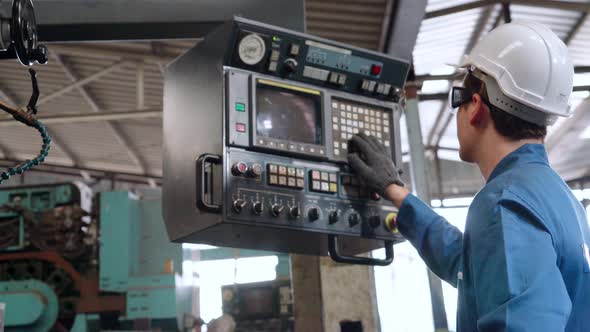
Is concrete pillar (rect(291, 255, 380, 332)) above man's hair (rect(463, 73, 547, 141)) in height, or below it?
below

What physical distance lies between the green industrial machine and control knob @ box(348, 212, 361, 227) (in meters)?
3.31

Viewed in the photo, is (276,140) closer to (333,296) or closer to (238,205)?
(238,205)

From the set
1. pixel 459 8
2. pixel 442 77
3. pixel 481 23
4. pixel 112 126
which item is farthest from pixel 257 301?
pixel 112 126

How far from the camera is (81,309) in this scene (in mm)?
5156

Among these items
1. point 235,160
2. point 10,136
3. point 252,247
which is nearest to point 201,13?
point 235,160

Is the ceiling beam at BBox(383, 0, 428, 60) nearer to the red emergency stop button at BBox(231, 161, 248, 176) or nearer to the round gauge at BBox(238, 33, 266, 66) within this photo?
the round gauge at BBox(238, 33, 266, 66)

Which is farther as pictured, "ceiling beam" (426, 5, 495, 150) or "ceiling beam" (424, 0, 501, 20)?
"ceiling beam" (426, 5, 495, 150)

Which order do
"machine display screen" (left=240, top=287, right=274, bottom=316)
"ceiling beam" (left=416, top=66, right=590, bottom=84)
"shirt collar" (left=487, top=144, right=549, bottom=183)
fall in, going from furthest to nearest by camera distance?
"ceiling beam" (left=416, top=66, right=590, bottom=84) < "machine display screen" (left=240, top=287, right=274, bottom=316) < "shirt collar" (left=487, top=144, right=549, bottom=183)

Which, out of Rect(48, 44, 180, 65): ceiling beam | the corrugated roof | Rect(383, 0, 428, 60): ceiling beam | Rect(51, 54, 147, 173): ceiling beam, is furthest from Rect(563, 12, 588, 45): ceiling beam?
Rect(51, 54, 147, 173): ceiling beam

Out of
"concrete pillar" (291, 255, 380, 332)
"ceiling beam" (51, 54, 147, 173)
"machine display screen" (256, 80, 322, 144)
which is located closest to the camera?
"machine display screen" (256, 80, 322, 144)

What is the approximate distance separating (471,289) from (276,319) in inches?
182

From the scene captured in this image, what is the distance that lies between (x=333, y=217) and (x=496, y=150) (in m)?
0.56

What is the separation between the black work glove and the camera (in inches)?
78.8

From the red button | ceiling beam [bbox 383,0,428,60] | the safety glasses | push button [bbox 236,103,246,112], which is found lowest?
the safety glasses
